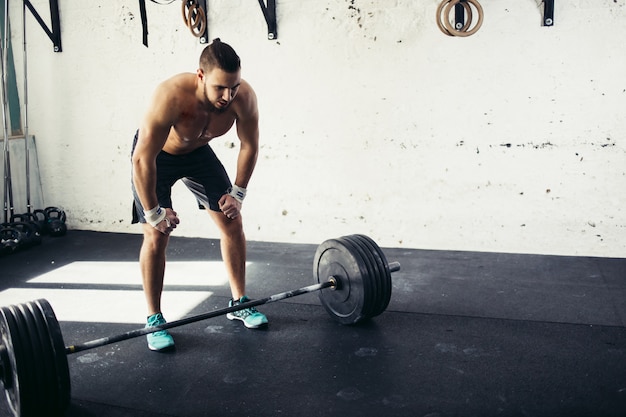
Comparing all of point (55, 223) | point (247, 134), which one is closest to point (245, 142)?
point (247, 134)

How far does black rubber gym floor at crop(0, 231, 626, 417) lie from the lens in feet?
5.49

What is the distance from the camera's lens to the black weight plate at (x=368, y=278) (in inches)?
83.4

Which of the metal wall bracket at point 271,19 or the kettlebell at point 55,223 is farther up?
the metal wall bracket at point 271,19

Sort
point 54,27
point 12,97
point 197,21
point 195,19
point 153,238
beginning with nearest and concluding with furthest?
point 153,238, point 197,21, point 195,19, point 54,27, point 12,97

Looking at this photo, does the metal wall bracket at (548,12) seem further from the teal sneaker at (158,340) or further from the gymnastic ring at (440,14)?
the teal sneaker at (158,340)

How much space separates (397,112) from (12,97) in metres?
2.70

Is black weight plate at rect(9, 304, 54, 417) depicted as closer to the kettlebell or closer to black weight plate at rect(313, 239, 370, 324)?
black weight plate at rect(313, 239, 370, 324)

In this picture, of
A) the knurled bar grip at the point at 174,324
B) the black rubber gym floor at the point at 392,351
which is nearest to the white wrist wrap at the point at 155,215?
the knurled bar grip at the point at 174,324

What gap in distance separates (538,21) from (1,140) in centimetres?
340

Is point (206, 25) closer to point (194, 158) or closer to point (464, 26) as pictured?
point (464, 26)

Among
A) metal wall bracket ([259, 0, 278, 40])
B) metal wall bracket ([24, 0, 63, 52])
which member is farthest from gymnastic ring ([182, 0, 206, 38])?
metal wall bracket ([24, 0, 63, 52])

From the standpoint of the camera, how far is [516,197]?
10.7 ft

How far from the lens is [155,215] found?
6.52 ft

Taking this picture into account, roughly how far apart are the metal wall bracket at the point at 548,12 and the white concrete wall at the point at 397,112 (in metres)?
0.04
